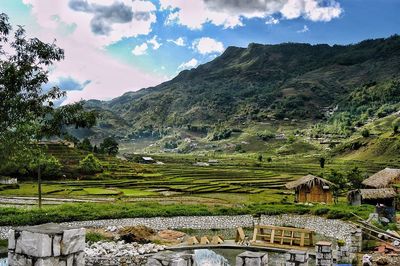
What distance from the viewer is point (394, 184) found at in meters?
50.5

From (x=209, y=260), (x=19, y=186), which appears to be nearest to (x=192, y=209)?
(x=209, y=260)

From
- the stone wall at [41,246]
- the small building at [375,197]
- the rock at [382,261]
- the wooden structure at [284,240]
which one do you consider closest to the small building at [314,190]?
the small building at [375,197]

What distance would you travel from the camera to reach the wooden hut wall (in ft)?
172

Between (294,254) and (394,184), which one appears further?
(394,184)

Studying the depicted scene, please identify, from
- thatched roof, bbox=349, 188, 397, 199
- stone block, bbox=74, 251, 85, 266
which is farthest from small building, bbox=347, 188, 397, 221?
stone block, bbox=74, 251, 85, 266

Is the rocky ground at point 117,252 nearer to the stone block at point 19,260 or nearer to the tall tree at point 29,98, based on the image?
the tall tree at point 29,98

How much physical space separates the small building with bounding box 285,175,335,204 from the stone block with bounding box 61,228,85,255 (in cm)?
4801

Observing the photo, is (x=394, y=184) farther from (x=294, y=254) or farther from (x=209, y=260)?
(x=294, y=254)

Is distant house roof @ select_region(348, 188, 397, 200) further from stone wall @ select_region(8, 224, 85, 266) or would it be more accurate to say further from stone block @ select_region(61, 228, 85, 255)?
stone wall @ select_region(8, 224, 85, 266)

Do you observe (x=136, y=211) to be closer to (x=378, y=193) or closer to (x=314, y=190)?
(x=314, y=190)

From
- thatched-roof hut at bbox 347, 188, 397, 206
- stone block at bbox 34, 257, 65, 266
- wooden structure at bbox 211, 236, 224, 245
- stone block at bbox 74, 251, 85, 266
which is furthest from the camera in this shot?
thatched-roof hut at bbox 347, 188, 397, 206

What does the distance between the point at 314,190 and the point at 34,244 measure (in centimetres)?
4951

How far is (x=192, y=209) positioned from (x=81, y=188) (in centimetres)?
2782

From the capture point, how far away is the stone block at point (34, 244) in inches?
242
